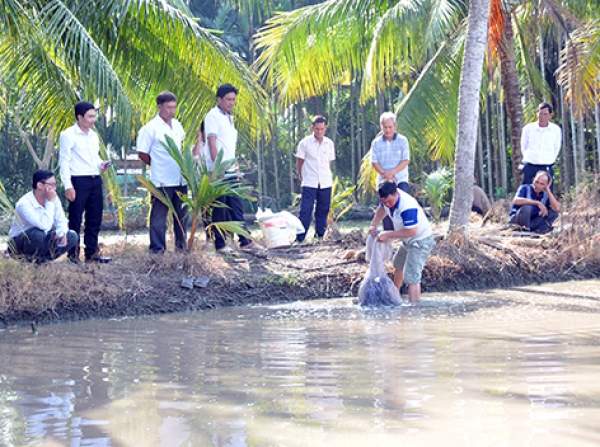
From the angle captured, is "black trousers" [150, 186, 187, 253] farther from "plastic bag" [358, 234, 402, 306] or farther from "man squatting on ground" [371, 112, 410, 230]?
"man squatting on ground" [371, 112, 410, 230]

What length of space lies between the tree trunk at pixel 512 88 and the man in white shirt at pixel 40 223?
26.2 ft

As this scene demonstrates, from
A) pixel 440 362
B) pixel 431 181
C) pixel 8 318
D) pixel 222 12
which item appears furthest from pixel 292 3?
pixel 440 362

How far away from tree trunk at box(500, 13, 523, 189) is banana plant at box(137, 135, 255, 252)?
6334 millimetres

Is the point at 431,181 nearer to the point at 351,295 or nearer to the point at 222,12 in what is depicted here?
the point at 351,295

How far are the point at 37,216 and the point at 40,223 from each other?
0.09 metres

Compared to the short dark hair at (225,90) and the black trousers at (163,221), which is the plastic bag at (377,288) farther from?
the short dark hair at (225,90)

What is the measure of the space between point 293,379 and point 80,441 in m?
1.55

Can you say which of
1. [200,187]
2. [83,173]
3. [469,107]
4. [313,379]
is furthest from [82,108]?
[313,379]

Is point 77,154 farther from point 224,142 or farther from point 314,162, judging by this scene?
point 314,162

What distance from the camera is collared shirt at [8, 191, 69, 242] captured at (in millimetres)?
8812

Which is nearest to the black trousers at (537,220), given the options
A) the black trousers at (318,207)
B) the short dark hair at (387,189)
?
the black trousers at (318,207)

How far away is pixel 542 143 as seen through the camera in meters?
11.7

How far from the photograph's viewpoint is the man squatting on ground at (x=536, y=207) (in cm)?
1077

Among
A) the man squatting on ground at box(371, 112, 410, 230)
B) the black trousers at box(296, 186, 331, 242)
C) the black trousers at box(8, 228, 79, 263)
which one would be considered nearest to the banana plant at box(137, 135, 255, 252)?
the black trousers at box(8, 228, 79, 263)
